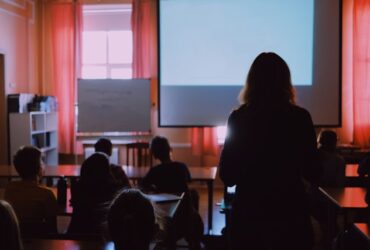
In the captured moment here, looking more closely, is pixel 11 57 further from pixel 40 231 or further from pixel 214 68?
pixel 40 231

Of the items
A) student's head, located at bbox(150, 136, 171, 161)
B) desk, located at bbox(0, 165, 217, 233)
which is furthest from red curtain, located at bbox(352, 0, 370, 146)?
student's head, located at bbox(150, 136, 171, 161)

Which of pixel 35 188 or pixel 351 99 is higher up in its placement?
pixel 351 99

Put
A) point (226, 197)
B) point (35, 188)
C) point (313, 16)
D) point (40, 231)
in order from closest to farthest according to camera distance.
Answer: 1. point (40, 231)
2. point (35, 188)
3. point (226, 197)
4. point (313, 16)

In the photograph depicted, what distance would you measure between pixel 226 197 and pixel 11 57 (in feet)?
15.1

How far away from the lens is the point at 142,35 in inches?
266

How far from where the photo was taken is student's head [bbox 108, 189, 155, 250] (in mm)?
1348

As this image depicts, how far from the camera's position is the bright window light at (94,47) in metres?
7.02

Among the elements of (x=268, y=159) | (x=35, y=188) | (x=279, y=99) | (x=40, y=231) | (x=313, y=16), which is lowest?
(x=40, y=231)

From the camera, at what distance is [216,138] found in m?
6.65

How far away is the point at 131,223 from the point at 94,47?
6034 mm

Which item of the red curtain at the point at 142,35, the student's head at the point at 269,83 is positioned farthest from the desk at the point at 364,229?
the red curtain at the point at 142,35

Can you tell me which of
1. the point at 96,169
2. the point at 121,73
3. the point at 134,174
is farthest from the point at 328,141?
the point at 121,73

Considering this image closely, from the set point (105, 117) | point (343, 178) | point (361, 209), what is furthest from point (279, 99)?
point (105, 117)

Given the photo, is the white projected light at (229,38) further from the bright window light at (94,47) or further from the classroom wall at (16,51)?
the classroom wall at (16,51)
